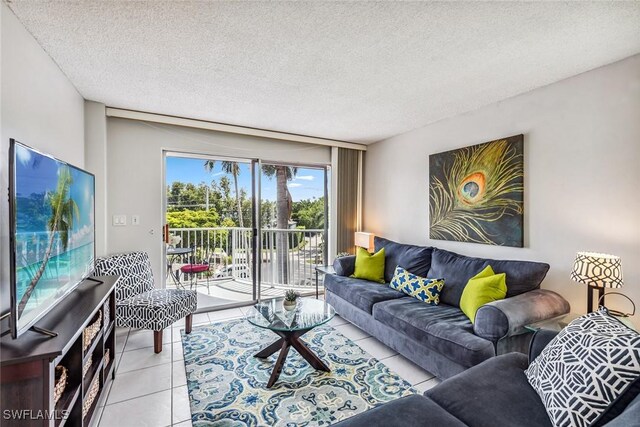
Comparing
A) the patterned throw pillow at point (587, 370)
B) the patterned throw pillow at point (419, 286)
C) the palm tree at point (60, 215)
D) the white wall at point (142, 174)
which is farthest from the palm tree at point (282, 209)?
the patterned throw pillow at point (587, 370)

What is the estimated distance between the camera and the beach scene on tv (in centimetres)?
127

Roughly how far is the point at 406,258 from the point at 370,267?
1.49ft

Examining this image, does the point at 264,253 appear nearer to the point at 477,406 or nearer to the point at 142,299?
the point at 142,299

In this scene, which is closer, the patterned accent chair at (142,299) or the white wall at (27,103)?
the white wall at (27,103)

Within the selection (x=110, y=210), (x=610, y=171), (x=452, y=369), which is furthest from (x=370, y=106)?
(x=110, y=210)

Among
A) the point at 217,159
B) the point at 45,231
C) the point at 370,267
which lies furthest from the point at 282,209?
the point at 45,231

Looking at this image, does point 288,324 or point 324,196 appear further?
point 324,196

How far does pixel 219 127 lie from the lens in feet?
11.8

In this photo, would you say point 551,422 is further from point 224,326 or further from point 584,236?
point 224,326

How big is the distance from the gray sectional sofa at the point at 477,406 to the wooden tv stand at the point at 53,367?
121 cm

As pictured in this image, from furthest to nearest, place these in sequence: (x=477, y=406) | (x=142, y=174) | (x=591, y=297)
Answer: (x=142, y=174)
(x=591, y=297)
(x=477, y=406)

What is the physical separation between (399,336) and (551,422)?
4.48 ft

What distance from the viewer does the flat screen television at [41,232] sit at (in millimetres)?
1229

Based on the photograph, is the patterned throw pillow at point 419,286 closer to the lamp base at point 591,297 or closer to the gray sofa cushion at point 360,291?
the gray sofa cushion at point 360,291
